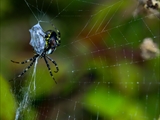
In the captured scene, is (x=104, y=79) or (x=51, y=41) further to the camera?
(x=51, y=41)

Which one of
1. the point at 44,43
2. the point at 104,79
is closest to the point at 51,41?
the point at 44,43

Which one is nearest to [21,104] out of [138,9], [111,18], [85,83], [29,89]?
[29,89]

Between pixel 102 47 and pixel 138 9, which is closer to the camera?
pixel 138 9

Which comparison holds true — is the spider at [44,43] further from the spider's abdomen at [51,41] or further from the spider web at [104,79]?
the spider web at [104,79]

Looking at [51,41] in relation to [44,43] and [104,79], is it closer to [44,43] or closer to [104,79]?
[44,43]

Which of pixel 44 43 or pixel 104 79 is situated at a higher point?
pixel 44 43

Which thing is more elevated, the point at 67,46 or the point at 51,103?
the point at 67,46

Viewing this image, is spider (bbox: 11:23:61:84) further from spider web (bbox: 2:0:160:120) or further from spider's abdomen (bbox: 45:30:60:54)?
spider web (bbox: 2:0:160:120)

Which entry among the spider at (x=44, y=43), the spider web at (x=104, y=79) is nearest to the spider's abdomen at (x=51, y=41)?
the spider at (x=44, y=43)

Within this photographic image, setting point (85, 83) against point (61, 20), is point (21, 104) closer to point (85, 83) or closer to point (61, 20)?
point (85, 83)
